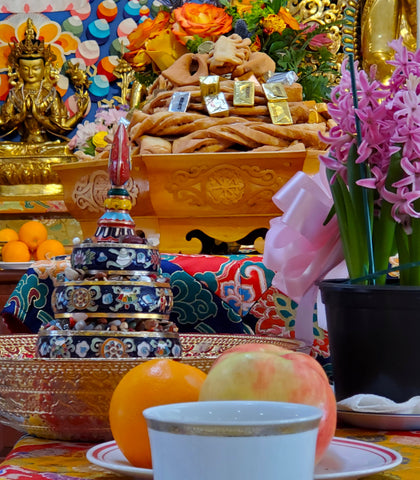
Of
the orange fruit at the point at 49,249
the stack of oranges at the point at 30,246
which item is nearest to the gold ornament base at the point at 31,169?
the stack of oranges at the point at 30,246

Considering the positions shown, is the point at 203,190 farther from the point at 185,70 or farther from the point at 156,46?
the point at 156,46

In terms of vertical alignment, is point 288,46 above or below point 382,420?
above

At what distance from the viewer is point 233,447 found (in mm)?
204

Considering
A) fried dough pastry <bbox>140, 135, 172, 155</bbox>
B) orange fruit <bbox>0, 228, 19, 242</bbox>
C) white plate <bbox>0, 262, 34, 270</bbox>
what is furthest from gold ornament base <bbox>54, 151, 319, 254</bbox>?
orange fruit <bbox>0, 228, 19, 242</bbox>

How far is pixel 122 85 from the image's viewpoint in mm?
2934

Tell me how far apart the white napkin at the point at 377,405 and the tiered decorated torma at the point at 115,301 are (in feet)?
0.30

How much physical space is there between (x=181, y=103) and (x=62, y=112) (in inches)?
76.9

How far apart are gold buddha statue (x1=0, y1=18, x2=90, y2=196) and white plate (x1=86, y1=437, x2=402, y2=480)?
264 cm

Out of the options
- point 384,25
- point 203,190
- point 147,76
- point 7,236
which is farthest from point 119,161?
point 7,236

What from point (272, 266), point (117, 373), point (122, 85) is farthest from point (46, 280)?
point (122, 85)

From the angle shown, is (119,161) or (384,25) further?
(384,25)

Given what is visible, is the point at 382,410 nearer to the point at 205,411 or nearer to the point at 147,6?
the point at 205,411

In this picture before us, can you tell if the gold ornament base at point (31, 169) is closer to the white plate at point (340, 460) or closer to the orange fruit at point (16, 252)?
the orange fruit at point (16, 252)

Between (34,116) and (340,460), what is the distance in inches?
109
